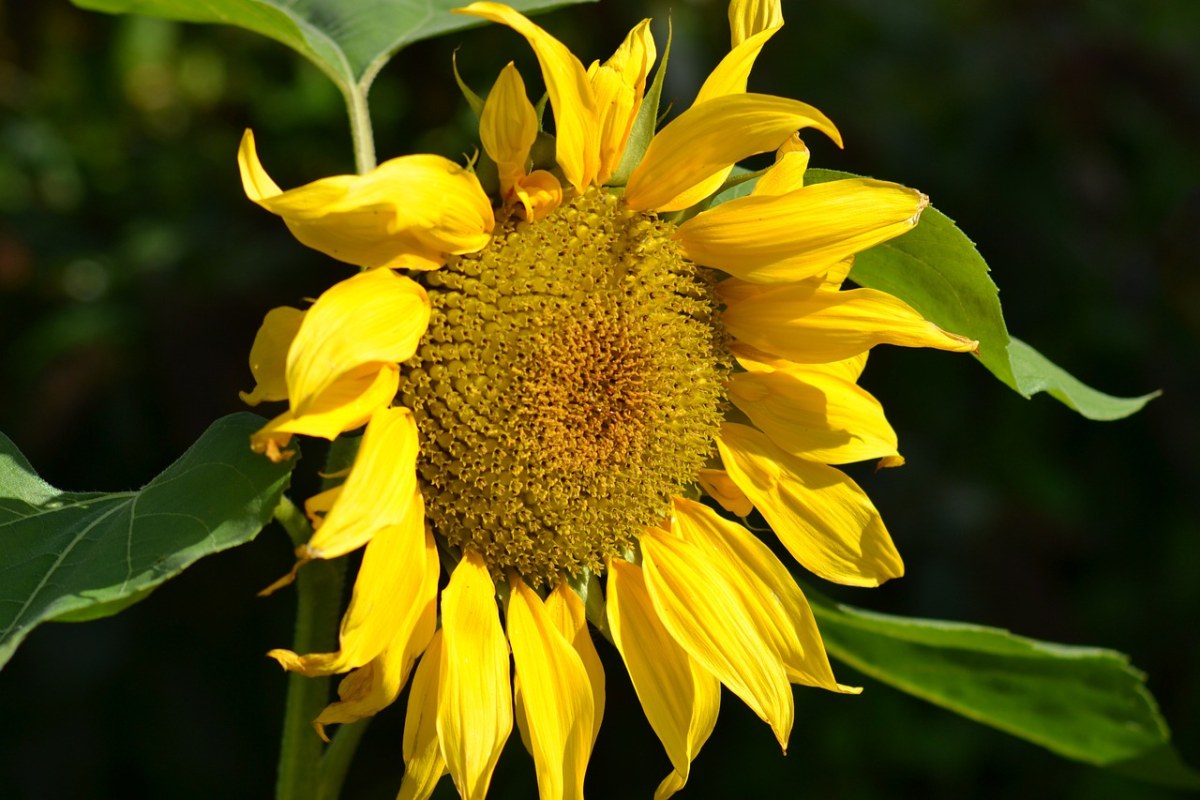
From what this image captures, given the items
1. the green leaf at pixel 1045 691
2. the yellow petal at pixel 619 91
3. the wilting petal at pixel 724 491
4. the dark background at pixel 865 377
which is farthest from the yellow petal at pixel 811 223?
the dark background at pixel 865 377

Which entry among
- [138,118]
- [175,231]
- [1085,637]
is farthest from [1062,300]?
[138,118]

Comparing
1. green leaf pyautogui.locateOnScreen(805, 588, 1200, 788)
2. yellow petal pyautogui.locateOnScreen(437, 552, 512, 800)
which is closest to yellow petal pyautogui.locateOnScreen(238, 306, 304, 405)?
yellow petal pyautogui.locateOnScreen(437, 552, 512, 800)

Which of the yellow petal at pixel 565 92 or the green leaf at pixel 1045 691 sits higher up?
the yellow petal at pixel 565 92

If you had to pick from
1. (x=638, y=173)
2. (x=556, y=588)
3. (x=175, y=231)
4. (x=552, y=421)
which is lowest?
(x=175, y=231)

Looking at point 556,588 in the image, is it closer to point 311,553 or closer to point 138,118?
point 311,553

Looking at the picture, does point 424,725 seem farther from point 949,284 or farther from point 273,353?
point 949,284

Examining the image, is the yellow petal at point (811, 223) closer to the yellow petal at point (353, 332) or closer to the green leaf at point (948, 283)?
the green leaf at point (948, 283)

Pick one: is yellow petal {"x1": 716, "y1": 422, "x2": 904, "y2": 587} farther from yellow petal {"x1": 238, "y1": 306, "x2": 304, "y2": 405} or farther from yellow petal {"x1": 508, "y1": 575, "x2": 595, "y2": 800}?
yellow petal {"x1": 238, "y1": 306, "x2": 304, "y2": 405}
